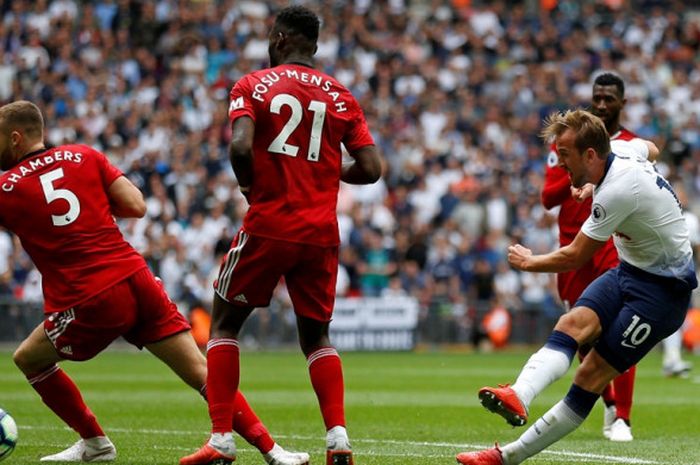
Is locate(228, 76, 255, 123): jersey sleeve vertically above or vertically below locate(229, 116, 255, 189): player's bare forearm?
above

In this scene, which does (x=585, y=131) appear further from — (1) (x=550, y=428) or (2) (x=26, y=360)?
(2) (x=26, y=360)

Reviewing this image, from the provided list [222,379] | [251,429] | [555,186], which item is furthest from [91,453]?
[555,186]

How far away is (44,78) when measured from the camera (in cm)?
2688

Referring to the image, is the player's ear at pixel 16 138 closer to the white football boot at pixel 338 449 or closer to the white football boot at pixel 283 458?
the white football boot at pixel 283 458

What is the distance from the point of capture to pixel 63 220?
8.34m

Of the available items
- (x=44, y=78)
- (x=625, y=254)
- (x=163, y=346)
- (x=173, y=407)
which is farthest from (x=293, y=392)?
(x=44, y=78)

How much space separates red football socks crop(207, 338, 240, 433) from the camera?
7914 millimetres

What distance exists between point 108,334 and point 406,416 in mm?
4877

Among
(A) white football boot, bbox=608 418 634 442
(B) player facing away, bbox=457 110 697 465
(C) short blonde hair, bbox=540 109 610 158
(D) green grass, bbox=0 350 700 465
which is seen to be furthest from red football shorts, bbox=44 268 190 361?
(A) white football boot, bbox=608 418 634 442

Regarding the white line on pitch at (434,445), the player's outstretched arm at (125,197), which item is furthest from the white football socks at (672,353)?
the player's outstretched arm at (125,197)

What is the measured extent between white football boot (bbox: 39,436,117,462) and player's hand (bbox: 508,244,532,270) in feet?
9.82

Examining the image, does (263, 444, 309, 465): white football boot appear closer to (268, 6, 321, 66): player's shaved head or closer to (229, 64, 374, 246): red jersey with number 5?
(229, 64, 374, 246): red jersey with number 5


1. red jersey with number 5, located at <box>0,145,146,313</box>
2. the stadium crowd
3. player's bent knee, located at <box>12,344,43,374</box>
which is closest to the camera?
red jersey with number 5, located at <box>0,145,146,313</box>

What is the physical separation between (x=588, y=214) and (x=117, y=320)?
3.92m
